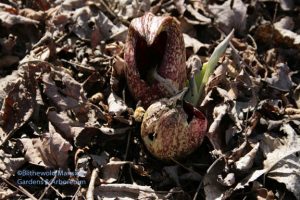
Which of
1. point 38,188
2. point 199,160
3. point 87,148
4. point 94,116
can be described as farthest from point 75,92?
point 199,160

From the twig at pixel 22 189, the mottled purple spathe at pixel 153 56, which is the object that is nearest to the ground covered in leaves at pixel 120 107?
the twig at pixel 22 189

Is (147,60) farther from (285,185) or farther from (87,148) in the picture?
(285,185)

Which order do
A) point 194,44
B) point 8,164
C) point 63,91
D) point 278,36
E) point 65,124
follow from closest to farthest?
point 8,164, point 65,124, point 63,91, point 194,44, point 278,36

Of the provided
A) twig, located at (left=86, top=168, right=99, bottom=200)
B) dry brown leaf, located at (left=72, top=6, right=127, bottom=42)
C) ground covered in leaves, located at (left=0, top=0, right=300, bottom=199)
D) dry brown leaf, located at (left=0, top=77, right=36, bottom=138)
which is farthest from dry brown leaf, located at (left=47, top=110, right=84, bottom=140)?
dry brown leaf, located at (left=72, top=6, right=127, bottom=42)

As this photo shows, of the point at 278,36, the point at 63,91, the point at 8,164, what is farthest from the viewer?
the point at 278,36

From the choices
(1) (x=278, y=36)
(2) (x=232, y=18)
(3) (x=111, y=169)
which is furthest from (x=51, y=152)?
(1) (x=278, y=36)

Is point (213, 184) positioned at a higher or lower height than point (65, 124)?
lower

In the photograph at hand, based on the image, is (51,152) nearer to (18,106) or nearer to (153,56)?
(18,106)
